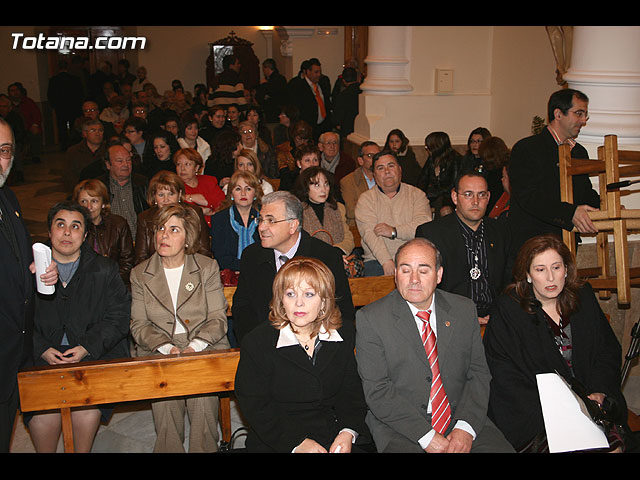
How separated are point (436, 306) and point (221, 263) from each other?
2.27 m

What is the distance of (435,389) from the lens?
3369 mm

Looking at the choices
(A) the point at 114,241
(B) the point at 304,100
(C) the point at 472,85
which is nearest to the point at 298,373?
(A) the point at 114,241

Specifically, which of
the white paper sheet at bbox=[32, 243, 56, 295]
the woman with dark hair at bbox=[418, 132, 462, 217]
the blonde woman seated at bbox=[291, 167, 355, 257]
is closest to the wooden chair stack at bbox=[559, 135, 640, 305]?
the blonde woman seated at bbox=[291, 167, 355, 257]

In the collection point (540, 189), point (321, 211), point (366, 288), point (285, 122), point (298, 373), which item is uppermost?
point (285, 122)

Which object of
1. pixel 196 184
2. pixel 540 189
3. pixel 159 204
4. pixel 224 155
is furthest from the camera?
pixel 224 155

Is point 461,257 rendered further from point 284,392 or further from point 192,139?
point 192,139

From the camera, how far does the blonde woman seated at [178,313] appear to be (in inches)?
159

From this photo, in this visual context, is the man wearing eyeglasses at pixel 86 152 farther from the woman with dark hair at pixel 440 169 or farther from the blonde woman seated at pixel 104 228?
the woman with dark hair at pixel 440 169

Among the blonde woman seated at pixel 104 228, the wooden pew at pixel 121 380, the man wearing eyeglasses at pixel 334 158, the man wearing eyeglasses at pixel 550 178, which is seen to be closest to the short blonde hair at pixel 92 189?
the blonde woman seated at pixel 104 228

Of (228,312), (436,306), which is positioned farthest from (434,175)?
(436,306)

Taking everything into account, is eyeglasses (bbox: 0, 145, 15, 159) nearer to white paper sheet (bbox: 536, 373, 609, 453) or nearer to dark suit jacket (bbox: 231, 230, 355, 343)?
dark suit jacket (bbox: 231, 230, 355, 343)

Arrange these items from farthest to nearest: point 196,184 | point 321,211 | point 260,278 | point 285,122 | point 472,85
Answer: point 285,122
point 472,85
point 196,184
point 321,211
point 260,278

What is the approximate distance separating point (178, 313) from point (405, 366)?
153 centimetres

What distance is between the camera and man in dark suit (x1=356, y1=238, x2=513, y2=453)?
10.8ft
